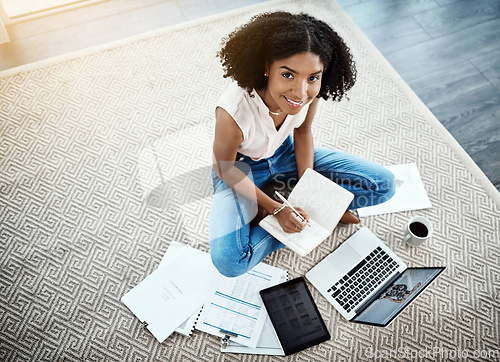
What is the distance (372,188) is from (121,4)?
→ 1.68 metres

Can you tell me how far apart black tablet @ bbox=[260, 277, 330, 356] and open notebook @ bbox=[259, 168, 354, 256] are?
269 mm

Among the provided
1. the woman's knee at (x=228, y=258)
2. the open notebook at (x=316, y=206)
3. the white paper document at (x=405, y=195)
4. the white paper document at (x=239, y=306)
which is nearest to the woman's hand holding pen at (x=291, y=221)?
the open notebook at (x=316, y=206)

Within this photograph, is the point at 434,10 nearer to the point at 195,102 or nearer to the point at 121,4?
the point at 195,102

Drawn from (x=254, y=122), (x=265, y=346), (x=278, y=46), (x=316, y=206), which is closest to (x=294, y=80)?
(x=278, y=46)

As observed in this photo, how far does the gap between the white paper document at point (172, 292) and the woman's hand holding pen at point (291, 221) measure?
37 centimetres

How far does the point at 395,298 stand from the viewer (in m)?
1.29

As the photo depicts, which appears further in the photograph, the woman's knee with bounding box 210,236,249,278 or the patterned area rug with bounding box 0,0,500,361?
the patterned area rug with bounding box 0,0,500,361

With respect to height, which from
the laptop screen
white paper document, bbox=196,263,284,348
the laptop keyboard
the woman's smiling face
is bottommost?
white paper document, bbox=196,263,284,348

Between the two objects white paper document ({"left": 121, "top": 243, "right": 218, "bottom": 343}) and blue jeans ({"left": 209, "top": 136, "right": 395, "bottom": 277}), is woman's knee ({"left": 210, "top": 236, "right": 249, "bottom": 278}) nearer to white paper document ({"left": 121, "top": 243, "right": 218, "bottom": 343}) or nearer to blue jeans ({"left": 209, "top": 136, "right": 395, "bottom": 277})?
blue jeans ({"left": 209, "top": 136, "right": 395, "bottom": 277})

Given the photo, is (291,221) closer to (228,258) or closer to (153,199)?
(228,258)

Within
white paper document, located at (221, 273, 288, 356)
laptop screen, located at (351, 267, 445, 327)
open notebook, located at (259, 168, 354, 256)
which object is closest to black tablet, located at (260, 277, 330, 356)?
white paper document, located at (221, 273, 288, 356)

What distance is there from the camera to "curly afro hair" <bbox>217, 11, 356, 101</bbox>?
38.9 inches

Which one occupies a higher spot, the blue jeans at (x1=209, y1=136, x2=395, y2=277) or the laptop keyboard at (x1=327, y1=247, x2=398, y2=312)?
the blue jeans at (x1=209, y1=136, x2=395, y2=277)

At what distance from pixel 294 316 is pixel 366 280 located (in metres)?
0.28
